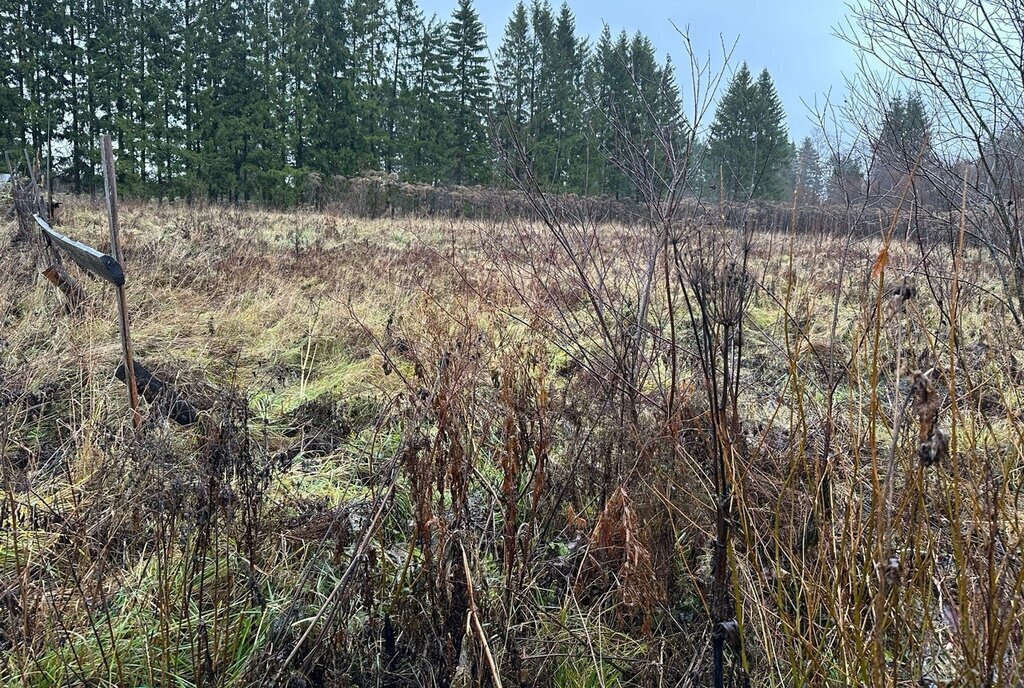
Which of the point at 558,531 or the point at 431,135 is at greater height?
the point at 431,135

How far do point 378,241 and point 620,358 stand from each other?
8.43 meters

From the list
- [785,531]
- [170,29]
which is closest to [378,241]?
[785,531]

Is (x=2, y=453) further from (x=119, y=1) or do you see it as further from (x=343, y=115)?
(x=119, y=1)

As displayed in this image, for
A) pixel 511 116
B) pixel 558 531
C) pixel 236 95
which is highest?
pixel 236 95

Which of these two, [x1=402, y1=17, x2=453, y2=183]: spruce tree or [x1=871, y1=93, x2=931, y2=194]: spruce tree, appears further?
[x1=402, y1=17, x2=453, y2=183]: spruce tree

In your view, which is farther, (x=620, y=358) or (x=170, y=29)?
(x=170, y=29)

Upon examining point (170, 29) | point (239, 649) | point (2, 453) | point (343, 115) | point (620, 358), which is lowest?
point (239, 649)

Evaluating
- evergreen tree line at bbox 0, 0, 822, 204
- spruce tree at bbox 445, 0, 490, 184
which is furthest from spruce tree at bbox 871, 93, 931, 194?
spruce tree at bbox 445, 0, 490, 184

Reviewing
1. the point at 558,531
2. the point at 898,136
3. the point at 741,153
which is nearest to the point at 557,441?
the point at 558,531

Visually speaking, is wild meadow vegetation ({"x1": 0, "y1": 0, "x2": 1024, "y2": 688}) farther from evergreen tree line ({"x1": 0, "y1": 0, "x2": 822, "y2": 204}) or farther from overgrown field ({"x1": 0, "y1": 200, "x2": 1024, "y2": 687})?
evergreen tree line ({"x1": 0, "y1": 0, "x2": 822, "y2": 204})

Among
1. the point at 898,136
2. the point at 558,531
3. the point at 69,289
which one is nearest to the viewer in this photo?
the point at 558,531

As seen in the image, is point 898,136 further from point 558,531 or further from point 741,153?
point 558,531

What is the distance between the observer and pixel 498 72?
126 inches

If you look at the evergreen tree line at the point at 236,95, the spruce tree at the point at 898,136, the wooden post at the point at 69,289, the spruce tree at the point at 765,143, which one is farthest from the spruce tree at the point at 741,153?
the evergreen tree line at the point at 236,95
